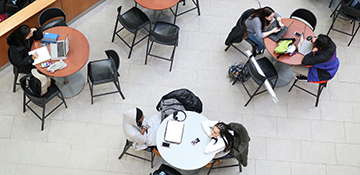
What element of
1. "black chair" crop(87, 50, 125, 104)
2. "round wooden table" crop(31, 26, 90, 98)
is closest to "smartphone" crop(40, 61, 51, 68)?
"round wooden table" crop(31, 26, 90, 98)

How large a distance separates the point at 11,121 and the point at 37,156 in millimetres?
750

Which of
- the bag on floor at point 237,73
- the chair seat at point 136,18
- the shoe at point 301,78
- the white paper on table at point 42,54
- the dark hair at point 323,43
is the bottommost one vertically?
the bag on floor at point 237,73

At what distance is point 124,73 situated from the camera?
5766mm

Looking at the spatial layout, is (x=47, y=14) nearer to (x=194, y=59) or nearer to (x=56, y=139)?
(x=56, y=139)

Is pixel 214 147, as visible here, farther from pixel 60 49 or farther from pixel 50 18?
pixel 50 18

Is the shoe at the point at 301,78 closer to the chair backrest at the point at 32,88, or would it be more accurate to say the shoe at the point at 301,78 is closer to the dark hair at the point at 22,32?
the chair backrest at the point at 32,88

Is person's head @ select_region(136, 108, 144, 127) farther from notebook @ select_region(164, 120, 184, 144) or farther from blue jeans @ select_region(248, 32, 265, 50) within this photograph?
blue jeans @ select_region(248, 32, 265, 50)

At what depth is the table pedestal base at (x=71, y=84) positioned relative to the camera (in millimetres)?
5484

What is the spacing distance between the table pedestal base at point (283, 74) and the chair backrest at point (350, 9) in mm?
1396

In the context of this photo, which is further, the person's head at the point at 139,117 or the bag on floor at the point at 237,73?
the bag on floor at the point at 237,73

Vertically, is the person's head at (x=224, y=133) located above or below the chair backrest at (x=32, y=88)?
below

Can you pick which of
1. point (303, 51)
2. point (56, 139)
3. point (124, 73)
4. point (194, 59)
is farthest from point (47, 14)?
point (303, 51)

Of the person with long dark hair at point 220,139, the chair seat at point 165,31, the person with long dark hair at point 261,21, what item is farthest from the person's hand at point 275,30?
the person with long dark hair at point 220,139

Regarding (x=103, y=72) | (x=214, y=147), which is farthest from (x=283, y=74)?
(x=103, y=72)
